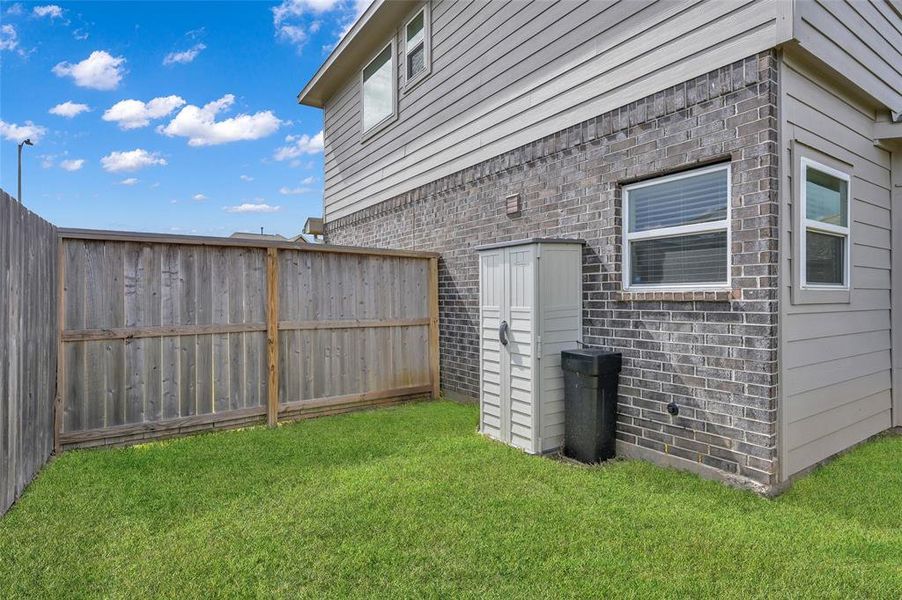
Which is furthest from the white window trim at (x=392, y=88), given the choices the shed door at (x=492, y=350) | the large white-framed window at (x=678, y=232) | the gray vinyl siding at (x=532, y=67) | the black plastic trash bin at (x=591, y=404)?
the black plastic trash bin at (x=591, y=404)

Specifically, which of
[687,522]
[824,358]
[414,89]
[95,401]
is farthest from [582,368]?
[414,89]

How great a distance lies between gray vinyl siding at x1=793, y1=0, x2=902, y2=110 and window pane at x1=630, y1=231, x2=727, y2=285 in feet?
4.66

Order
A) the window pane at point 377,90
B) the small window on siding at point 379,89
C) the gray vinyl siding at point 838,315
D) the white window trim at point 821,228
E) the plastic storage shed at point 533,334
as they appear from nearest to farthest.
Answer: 1. the gray vinyl siding at point 838,315
2. the white window trim at point 821,228
3. the plastic storage shed at point 533,334
4. the small window on siding at point 379,89
5. the window pane at point 377,90

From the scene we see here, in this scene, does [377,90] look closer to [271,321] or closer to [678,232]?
[271,321]

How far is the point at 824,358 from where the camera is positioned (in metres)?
3.88

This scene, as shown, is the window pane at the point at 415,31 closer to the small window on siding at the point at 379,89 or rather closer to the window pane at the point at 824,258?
the small window on siding at the point at 379,89

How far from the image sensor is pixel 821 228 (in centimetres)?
382

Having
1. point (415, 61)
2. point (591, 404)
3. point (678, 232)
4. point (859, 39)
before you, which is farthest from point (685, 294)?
point (415, 61)

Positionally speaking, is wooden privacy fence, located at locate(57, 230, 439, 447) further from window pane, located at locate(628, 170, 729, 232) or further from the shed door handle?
window pane, located at locate(628, 170, 729, 232)

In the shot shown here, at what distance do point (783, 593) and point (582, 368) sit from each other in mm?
2105

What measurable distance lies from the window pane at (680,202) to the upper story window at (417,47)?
4.37 m

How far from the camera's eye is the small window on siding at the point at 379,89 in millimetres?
8206

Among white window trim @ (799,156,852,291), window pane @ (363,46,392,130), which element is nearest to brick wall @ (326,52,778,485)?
white window trim @ (799,156,852,291)

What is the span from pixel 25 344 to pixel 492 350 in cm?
373
